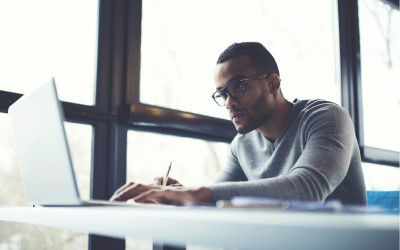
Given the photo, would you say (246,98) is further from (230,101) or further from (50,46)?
(50,46)

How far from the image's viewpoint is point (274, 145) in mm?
1585

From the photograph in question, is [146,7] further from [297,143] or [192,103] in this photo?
[297,143]

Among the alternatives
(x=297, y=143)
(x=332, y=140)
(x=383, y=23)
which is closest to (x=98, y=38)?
(x=297, y=143)

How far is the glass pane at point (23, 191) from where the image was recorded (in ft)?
5.11

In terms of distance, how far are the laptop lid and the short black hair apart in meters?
0.79

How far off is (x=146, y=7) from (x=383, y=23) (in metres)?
2.34

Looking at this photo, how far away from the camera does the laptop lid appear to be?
83 cm

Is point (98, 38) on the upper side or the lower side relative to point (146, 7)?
lower

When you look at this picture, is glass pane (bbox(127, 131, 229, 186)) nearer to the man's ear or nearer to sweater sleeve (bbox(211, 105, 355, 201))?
the man's ear

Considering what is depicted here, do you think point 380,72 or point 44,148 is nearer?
point 44,148

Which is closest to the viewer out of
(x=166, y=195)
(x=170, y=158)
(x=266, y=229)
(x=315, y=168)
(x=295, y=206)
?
(x=266, y=229)

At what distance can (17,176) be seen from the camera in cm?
159

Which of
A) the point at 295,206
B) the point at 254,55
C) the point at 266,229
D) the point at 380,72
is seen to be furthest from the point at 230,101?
the point at 380,72

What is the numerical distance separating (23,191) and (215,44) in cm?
123
